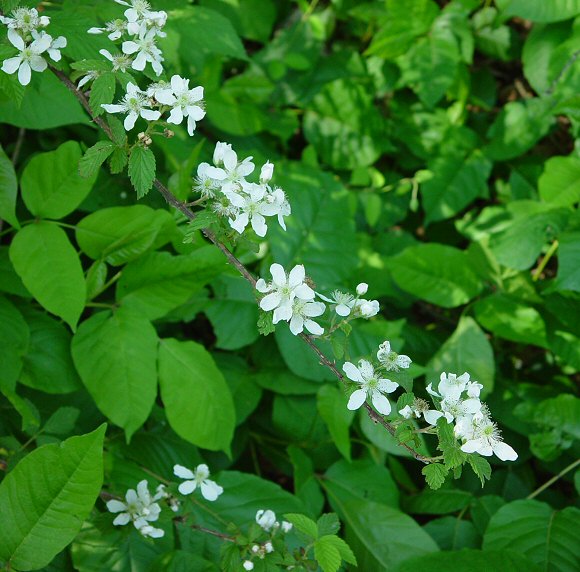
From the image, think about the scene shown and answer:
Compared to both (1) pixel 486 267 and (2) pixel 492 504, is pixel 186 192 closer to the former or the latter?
(1) pixel 486 267

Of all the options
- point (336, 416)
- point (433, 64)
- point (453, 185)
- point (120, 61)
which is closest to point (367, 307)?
point (120, 61)

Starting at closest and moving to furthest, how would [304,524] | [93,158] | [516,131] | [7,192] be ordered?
[93,158]
[304,524]
[7,192]
[516,131]

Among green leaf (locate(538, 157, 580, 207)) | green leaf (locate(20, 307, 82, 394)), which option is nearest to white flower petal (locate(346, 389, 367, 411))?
green leaf (locate(20, 307, 82, 394))

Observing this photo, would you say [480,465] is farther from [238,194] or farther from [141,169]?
[141,169]

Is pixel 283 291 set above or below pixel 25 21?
below

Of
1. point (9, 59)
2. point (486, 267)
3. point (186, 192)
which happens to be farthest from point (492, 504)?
point (9, 59)

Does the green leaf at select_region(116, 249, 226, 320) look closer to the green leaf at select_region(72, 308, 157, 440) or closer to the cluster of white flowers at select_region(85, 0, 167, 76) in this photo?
the green leaf at select_region(72, 308, 157, 440)
